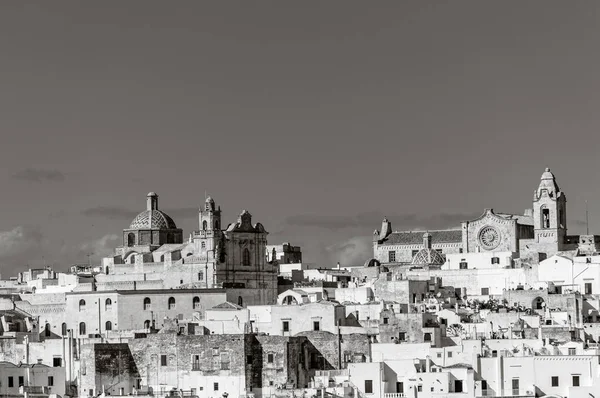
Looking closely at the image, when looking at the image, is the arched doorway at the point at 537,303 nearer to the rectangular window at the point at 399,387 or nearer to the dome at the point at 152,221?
the rectangular window at the point at 399,387

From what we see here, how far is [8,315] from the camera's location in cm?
7350

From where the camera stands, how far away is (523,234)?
87750 millimetres

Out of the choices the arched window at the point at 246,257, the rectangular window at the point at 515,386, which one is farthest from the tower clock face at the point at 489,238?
the rectangular window at the point at 515,386

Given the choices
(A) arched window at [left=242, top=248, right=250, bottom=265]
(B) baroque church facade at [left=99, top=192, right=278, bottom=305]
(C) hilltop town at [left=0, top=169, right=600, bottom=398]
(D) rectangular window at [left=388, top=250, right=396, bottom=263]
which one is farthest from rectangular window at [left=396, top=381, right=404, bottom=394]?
(D) rectangular window at [left=388, top=250, right=396, bottom=263]

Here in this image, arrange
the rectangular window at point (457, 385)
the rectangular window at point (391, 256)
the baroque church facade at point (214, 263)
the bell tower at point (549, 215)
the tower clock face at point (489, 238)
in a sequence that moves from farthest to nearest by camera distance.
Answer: the rectangular window at point (391, 256)
the tower clock face at point (489, 238)
the bell tower at point (549, 215)
the baroque church facade at point (214, 263)
the rectangular window at point (457, 385)

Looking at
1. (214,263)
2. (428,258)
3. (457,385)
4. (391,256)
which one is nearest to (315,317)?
(457,385)

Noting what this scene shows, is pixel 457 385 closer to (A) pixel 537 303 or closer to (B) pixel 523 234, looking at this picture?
(A) pixel 537 303

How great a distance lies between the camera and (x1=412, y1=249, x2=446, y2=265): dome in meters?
85.7

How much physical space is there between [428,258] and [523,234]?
5616 millimetres

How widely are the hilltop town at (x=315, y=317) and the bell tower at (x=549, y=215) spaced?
76 mm

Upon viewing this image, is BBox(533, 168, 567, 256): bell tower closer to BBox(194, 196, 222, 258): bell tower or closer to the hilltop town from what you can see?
the hilltop town

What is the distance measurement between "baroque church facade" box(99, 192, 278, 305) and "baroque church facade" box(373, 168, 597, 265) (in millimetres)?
9681

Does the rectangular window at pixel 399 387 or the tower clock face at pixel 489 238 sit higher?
the tower clock face at pixel 489 238

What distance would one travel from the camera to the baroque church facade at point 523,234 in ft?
279
